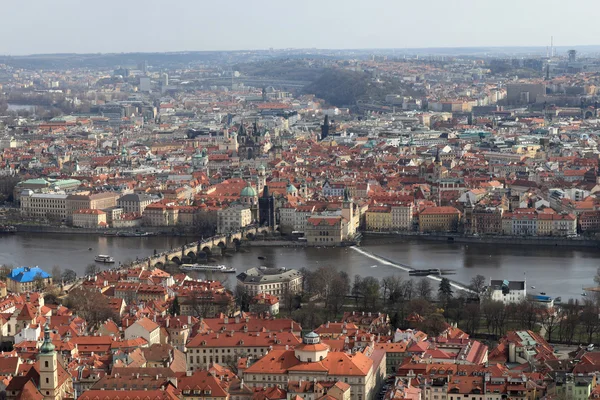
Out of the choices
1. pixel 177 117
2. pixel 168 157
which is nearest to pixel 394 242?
pixel 168 157

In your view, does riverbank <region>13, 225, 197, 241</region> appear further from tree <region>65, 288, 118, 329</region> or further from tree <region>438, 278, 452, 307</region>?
tree <region>65, 288, 118, 329</region>

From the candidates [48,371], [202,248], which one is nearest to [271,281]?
[202,248]

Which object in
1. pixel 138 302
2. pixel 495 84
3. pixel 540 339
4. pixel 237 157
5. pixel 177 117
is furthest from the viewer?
pixel 495 84

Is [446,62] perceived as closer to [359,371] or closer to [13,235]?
[13,235]

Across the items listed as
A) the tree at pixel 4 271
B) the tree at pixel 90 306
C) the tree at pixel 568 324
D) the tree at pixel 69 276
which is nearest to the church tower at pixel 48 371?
the tree at pixel 90 306

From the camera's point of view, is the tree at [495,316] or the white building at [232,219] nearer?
the tree at [495,316]

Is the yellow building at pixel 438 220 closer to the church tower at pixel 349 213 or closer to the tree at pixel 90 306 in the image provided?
the church tower at pixel 349 213

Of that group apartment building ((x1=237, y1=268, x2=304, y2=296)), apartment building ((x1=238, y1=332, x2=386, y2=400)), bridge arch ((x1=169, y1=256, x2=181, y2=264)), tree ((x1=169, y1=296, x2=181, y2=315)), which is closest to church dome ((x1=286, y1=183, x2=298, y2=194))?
bridge arch ((x1=169, y1=256, x2=181, y2=264))
